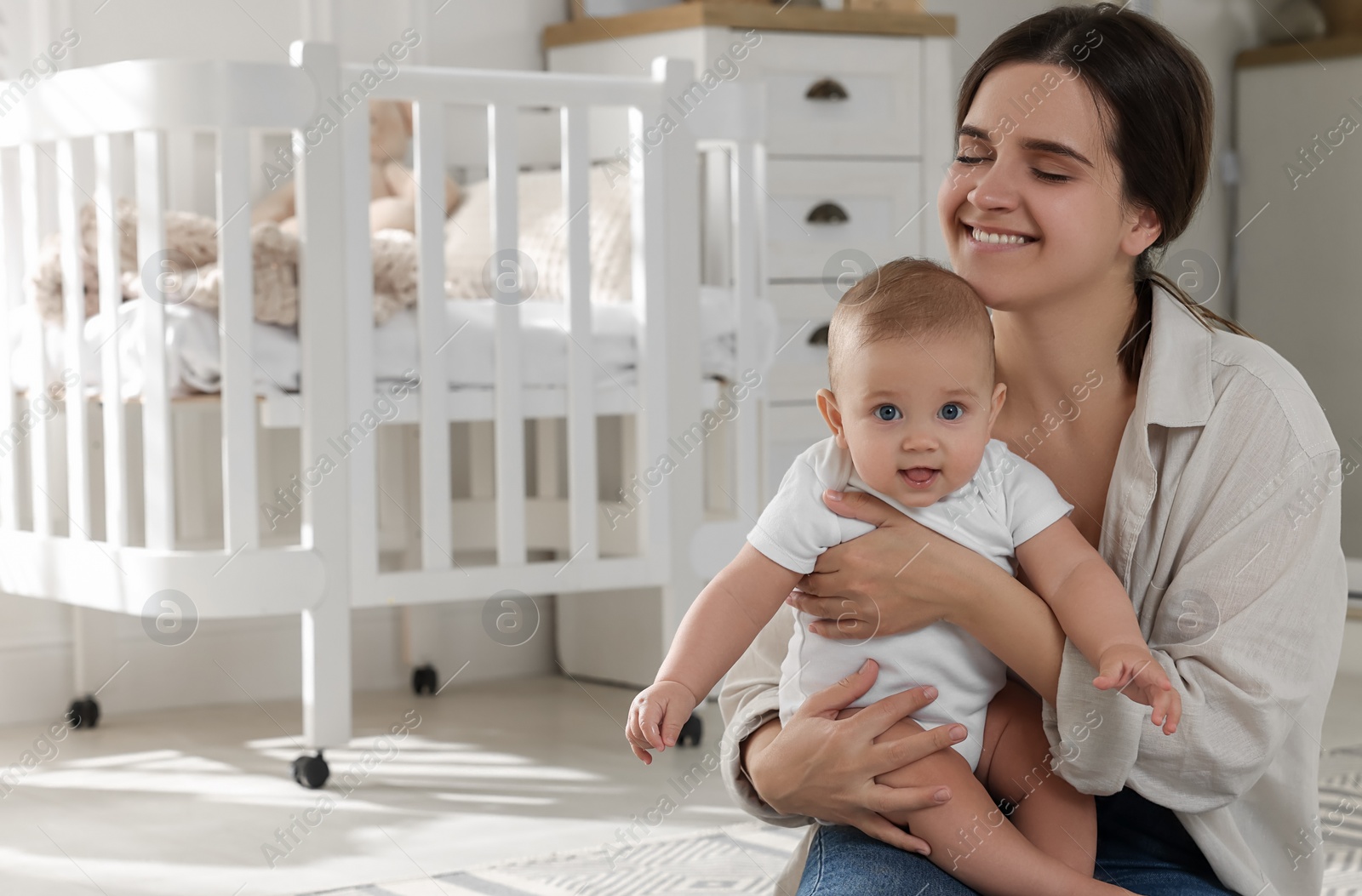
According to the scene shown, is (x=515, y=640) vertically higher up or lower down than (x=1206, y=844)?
lower down

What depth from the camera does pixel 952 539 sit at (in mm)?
1052

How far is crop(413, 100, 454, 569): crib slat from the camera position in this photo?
2174mm

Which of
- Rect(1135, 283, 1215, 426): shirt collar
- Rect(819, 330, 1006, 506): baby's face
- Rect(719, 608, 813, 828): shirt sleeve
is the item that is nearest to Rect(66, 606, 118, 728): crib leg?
Rect(719, 608, 813, 828): shirt sleeve

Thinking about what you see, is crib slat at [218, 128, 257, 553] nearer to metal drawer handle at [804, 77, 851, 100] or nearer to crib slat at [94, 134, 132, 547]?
crib slat at [94, 134, 132, 547]

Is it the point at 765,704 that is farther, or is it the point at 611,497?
the point at 611,497

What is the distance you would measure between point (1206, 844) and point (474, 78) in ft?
5.12

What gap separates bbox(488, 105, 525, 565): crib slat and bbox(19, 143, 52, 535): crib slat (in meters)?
0.66

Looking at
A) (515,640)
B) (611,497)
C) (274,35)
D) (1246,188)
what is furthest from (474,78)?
(1246,188)

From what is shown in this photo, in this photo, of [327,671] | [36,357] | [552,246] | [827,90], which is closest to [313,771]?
[327,671]

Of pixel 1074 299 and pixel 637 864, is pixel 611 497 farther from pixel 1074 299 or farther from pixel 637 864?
pixel 1074 299

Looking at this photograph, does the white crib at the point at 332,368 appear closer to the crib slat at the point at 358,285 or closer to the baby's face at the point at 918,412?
the crib slat at the point at 358,285

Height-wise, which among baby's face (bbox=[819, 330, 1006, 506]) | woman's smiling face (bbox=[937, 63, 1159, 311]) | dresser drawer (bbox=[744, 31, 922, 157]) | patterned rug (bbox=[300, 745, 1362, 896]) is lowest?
patterned rug (bbox=[300, 745, 1362, 896])

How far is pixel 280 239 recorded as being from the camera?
208 cm

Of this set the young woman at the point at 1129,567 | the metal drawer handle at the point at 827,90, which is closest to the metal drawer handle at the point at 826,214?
Result: the metal drawer handle at the point at 827,90
